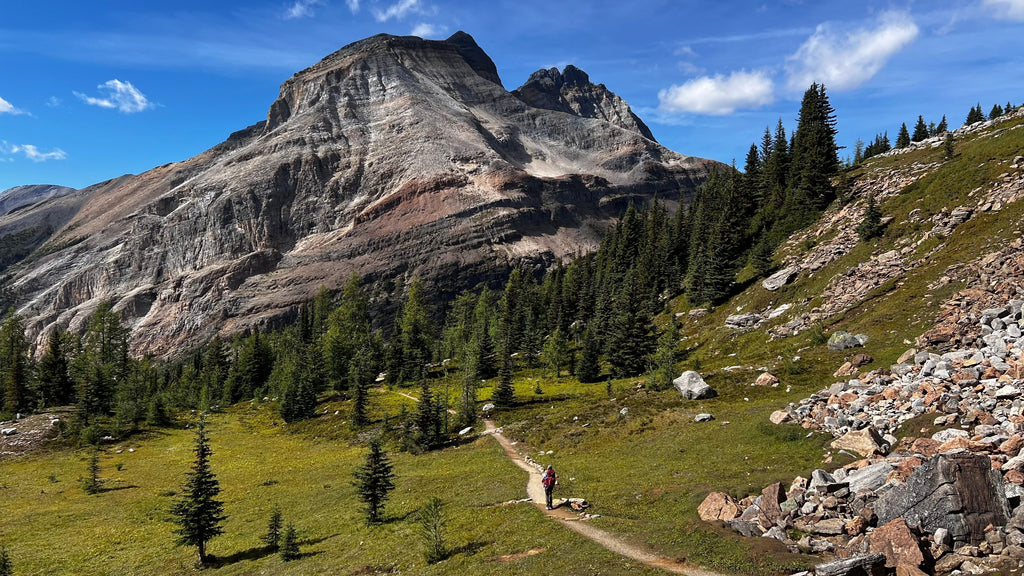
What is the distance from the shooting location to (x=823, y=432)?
99.2ft

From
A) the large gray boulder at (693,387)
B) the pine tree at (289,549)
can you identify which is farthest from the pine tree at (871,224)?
the pine tree at (289,549)

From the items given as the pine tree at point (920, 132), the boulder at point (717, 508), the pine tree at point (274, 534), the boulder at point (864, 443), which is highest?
the pine tree at point (920, 132)

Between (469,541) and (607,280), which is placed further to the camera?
(607,280)

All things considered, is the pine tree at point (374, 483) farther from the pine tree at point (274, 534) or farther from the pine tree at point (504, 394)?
the pine tree at point (504, 394)

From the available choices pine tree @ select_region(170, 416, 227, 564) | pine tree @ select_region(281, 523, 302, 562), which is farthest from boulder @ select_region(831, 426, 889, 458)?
pine tree @ select_region(170, 416, 227, 564)

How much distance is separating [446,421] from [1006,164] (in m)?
75.1

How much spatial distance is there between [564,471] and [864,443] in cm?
1984

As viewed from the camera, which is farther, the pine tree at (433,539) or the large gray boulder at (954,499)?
A: the pine tree at (433,539)

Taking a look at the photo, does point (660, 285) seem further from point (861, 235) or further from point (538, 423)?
point (538, 423)

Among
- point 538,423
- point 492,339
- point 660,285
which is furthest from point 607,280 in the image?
point 538,423

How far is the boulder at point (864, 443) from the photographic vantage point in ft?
79.0

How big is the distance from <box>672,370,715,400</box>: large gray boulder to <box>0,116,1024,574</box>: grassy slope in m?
1.20

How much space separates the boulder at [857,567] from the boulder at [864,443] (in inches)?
399

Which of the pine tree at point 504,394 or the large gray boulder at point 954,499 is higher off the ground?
the large gray boulder at point 954,499
